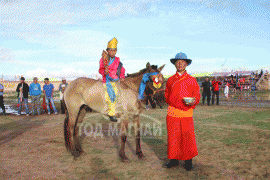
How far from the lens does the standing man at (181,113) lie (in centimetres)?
382

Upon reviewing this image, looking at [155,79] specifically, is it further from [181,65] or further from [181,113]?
[181,113]

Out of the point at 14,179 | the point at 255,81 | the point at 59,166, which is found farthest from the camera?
the point at 255,81

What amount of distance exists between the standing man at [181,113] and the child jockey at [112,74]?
4.80 ft

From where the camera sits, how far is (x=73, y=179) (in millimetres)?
3787

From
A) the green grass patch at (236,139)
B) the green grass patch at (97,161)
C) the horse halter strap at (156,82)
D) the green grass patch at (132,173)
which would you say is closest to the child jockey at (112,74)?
the horse halter strap at (156,82)

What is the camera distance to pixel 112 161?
465 centimetres

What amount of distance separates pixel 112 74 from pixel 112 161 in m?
2.09

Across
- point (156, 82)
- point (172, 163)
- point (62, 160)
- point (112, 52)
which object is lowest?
point (62, 160)

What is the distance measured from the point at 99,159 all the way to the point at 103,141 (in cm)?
153

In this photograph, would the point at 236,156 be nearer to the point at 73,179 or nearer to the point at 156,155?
the point at 156,155

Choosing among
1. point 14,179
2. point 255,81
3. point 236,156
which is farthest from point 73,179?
point 255,81

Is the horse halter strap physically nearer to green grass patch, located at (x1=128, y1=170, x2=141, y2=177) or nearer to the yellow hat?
the yellow hat

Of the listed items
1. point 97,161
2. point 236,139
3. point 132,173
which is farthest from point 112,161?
point 236,139

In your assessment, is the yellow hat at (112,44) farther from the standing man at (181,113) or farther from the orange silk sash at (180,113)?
the orange silk sash at (180,113)
